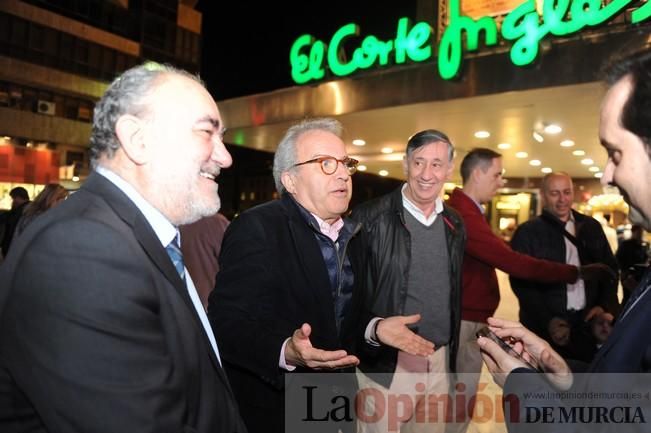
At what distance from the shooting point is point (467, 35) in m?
7.33

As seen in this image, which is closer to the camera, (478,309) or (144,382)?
(144,382)

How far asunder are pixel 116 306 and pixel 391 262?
7.46 feet

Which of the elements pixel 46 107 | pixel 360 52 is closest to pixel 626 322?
pixel 360 52

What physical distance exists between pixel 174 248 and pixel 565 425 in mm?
1232

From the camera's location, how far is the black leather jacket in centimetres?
308

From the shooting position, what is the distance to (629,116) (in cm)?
128

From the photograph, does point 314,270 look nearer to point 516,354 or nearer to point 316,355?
point 316,355

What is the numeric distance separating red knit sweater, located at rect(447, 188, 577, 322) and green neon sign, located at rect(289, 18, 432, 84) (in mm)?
4947

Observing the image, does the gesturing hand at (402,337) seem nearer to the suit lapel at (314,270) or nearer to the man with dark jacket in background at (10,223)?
the suit lapel at (314,270)

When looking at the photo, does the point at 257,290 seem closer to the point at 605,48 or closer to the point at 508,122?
the point at 605,48

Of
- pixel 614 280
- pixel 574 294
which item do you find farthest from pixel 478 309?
pixel 614 280

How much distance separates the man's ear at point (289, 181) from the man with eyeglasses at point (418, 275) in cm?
77

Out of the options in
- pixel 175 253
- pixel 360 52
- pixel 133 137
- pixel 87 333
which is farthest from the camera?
pixel 360 52

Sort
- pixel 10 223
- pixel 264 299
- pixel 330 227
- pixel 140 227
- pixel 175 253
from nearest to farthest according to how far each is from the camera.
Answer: pixel 140 227 → pixel 175 253 → pixel 264 299 → pixel 330 227 → pixel 10 223
